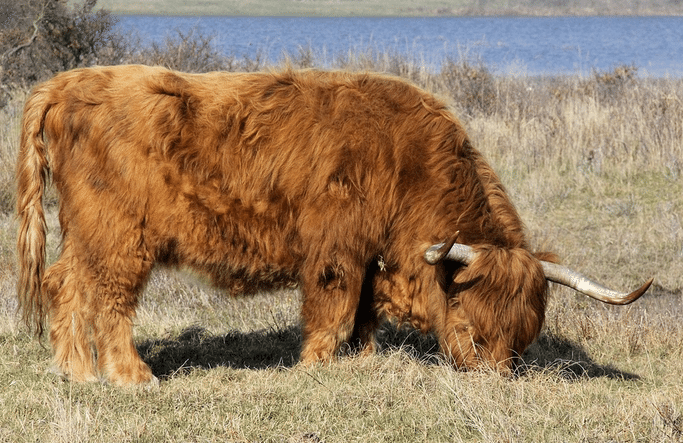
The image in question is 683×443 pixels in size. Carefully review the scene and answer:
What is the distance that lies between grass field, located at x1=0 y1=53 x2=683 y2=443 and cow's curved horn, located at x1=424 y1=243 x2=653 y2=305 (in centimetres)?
58

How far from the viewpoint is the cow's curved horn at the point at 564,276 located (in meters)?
4.41

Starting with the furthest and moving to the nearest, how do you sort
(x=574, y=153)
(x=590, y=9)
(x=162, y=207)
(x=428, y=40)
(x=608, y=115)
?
(x=590, y=9), (x=428, y=40), (x=608, y=115), (x=574, y=153), (x=162, y=207)

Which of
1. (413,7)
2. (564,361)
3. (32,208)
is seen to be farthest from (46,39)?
(413,7)

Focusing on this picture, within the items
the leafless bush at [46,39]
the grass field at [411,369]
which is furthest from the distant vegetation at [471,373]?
the leafless bush at [46,39]

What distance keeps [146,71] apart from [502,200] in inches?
92.1

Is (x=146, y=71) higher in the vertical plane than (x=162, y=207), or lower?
higher

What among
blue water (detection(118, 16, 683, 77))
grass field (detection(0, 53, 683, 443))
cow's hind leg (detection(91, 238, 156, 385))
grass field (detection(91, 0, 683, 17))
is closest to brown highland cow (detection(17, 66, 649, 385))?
cow's hind leg (detection(91, 238, 156, 385))

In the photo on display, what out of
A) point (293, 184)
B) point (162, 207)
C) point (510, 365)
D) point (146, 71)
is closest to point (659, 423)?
point (510, 365)

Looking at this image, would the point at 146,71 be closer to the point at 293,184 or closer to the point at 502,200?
the point at 293,184

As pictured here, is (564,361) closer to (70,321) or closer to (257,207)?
(257,207)

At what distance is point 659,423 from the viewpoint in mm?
3971

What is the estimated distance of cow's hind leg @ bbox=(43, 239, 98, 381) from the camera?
4914mm

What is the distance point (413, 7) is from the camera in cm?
7288

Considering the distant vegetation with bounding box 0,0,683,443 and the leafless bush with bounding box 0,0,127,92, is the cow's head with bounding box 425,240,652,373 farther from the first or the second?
the leafless bush with bounding box 0,0,127,92
